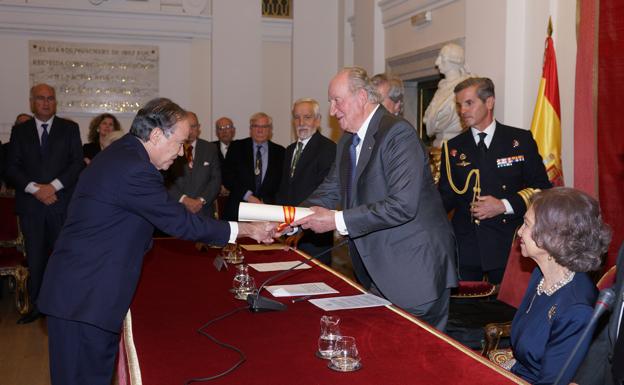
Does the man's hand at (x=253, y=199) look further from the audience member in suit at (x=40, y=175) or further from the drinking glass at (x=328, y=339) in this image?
the drinking glass at (x=328, y=339)

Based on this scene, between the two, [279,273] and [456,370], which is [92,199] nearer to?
[279,273]

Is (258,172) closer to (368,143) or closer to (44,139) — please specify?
(44,139)

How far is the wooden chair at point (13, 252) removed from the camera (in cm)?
577

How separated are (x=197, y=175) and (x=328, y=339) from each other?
404cm

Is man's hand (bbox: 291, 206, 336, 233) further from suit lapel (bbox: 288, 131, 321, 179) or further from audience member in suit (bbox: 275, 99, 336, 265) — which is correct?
suit lapel (bbox: 288, 131, 321, 179)

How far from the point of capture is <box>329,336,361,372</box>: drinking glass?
6.29 ft

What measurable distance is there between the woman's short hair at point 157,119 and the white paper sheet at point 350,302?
2.90 feet

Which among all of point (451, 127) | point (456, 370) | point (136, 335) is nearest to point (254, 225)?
point (136, 335)

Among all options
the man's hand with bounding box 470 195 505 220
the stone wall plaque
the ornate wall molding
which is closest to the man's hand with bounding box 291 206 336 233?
the man's hand with bounding box 470 195 505 220

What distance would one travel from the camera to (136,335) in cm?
230

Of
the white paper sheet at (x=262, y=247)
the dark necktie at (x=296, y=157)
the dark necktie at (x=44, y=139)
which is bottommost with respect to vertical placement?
the white paper sheet at (x=262, y=247)

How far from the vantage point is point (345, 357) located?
1.95 meters

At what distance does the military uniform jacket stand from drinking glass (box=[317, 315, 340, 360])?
2023mm

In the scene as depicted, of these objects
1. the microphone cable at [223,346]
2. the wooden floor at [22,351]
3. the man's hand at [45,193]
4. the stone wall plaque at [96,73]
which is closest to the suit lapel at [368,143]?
the microphone cable at [223,346]
